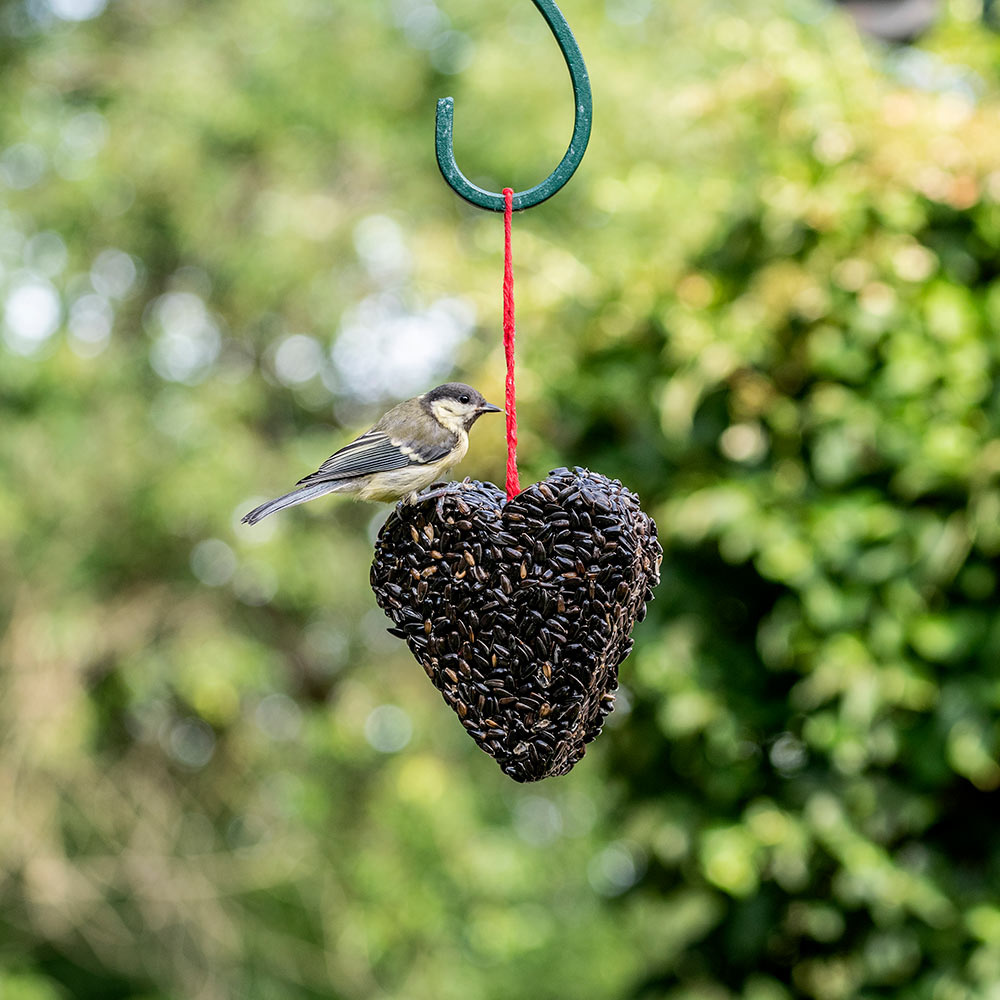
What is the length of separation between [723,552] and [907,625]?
1.53 feet

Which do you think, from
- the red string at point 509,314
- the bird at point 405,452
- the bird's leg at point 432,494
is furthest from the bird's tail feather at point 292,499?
the red string at point 509,314

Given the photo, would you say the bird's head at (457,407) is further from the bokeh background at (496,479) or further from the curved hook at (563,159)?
the bokeh background at (496,479)

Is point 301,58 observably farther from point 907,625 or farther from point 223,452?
point 907,625

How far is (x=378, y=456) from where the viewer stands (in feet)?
6.79

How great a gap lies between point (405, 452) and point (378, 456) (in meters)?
0.05

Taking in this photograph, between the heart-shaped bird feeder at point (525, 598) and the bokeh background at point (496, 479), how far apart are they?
3.81 feet

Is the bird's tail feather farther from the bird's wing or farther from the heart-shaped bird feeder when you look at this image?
the heart-shaped bird feeder

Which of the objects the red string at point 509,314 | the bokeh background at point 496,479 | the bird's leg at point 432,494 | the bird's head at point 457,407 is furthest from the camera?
the bokeh background at point 496,479

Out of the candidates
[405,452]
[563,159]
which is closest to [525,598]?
[405,452]

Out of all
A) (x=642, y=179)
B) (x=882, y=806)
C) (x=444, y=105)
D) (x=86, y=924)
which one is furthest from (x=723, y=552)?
(x=86, y=924)

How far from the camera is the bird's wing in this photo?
2053mm

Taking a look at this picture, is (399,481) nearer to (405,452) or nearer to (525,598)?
(405,452)

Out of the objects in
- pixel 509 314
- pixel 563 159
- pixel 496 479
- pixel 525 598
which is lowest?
pixel 496 479

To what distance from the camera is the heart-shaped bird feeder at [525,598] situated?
1896 mm
